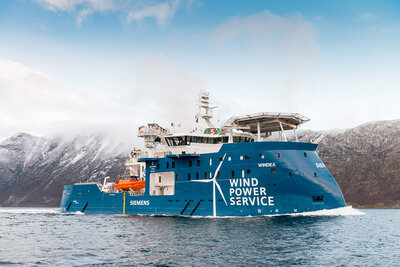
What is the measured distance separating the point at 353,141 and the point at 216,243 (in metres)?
141

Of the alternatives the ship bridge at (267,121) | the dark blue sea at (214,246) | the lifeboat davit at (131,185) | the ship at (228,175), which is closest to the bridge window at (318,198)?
the ship at (228,175)

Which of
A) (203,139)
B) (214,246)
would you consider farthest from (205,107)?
(214,246)

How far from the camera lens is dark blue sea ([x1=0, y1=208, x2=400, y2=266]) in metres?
17.5

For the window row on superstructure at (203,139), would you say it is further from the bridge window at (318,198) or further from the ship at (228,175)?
the bridge window at (318,198)

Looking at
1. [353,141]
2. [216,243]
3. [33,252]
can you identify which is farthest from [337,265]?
[353,141]

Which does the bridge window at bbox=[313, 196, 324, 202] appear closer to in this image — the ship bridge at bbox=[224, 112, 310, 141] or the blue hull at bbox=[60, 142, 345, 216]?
the blue hull at bbox=[60, 142, 345, 216]

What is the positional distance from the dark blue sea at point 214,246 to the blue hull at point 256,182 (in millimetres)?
4210

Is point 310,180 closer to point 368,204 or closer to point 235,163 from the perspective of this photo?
point 235,163

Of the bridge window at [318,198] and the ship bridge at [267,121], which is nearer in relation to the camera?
the bridge window at [318,198]

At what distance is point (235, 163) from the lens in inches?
1443

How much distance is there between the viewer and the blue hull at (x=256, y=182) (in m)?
34.4

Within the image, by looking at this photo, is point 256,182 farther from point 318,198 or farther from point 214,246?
point 214,246

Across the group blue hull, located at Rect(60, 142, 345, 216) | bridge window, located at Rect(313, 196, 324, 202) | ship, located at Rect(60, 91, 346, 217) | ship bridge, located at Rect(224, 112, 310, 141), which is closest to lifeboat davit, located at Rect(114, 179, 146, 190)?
ship, located at Rect(60, 91, 346, 217)

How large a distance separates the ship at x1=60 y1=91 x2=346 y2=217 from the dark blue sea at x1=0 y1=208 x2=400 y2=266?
4.53 metres
